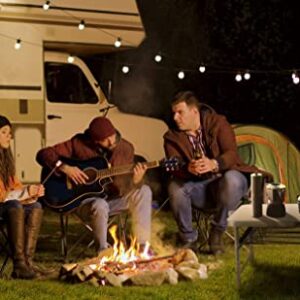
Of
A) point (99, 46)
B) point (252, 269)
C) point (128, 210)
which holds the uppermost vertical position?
point (99, 46)

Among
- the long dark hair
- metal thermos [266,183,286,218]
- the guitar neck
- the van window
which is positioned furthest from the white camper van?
metal thermos [266,183,286,218]

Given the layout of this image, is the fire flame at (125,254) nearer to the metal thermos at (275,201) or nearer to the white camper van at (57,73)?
the metal thermos at (275,201)

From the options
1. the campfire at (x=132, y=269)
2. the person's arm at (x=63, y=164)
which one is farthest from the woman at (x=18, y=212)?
the person's arm at (x=63, y=164)

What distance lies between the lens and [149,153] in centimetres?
836

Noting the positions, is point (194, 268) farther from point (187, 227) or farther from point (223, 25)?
point (223, 25)

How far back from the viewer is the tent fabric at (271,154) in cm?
743

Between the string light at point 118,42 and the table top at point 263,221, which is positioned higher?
the string light at point 118,42

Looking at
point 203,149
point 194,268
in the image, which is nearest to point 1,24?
point 203,149

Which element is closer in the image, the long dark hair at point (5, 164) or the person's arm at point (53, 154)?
the long dark hair at point (5, 164)

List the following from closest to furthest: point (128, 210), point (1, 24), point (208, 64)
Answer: point (128, 210), point (1, 24), point (208, 64)

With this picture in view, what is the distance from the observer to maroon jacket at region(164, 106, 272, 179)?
579cm

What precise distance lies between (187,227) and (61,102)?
9.36ft

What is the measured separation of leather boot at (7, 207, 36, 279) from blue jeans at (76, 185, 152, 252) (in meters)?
0.51

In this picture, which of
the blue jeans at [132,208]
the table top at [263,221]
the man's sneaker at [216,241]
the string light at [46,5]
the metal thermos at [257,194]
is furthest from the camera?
the string light at [46,5]
